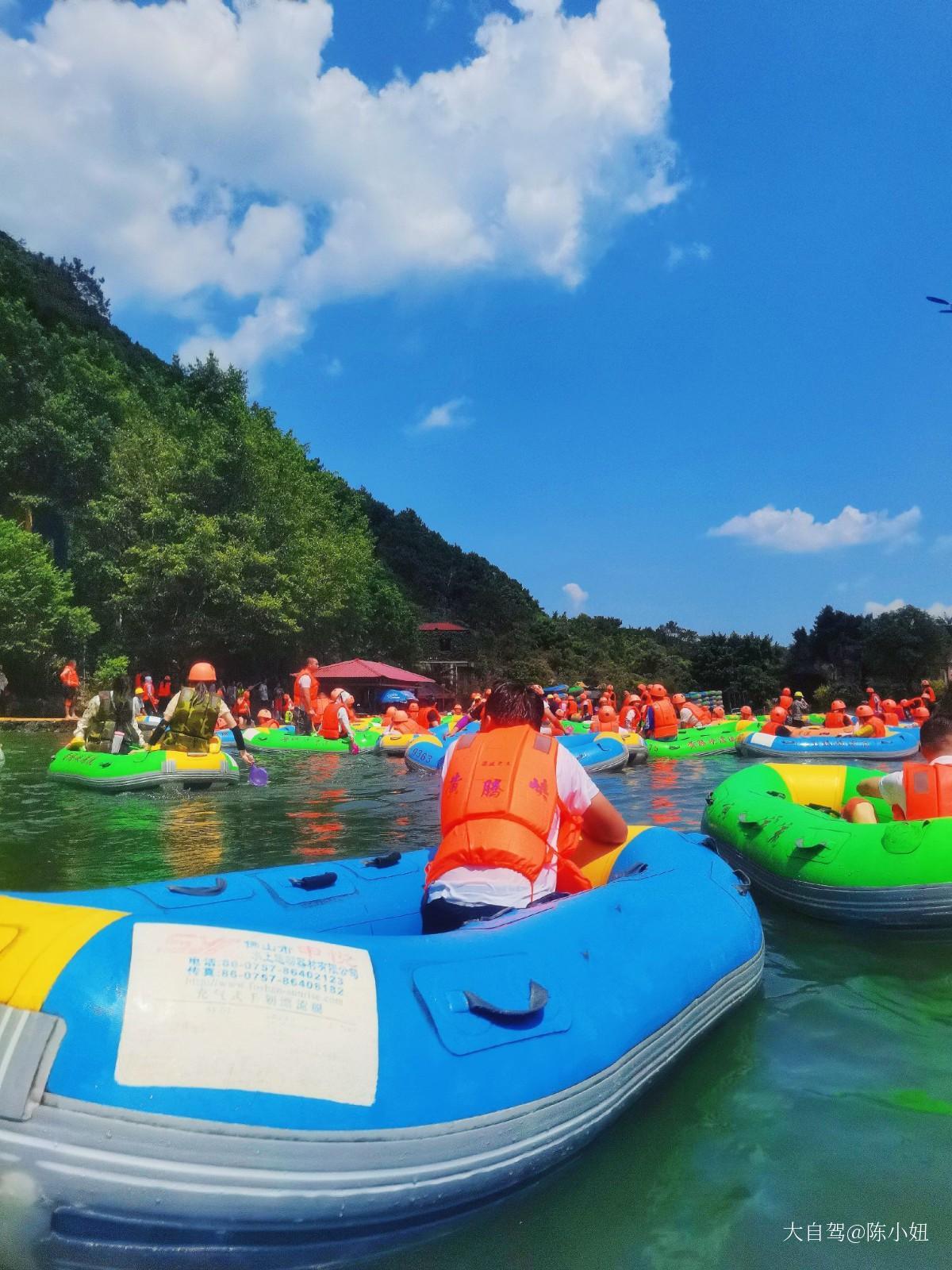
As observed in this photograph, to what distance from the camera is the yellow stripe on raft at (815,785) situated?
20.5ft

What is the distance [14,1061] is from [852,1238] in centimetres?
194

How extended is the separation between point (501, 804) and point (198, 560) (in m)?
23.4

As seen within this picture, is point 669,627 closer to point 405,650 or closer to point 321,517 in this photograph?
point 405,650

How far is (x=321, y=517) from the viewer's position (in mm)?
32656

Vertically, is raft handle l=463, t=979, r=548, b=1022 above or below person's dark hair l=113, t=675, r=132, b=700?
below

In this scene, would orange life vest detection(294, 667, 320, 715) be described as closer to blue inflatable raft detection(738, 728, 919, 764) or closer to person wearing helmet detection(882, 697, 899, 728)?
blue inflatable raft detection(738, 728, 919, 764)

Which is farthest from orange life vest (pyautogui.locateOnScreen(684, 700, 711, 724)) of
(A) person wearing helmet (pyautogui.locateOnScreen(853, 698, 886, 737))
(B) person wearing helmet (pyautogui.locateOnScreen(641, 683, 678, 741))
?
(A) person wearing helmet (pyautogui.locateOnScreen(853, 698, 886, 737))

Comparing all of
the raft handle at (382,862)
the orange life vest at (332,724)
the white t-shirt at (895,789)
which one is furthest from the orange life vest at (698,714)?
the raft handle at (382,862)

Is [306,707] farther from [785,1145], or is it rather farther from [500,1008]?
[500,1008]

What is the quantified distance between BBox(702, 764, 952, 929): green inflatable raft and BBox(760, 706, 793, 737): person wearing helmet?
30.9 ft

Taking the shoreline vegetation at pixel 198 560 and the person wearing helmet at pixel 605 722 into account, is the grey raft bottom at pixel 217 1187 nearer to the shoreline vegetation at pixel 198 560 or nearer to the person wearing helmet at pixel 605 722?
the person wearing helmet at pixel 605 722

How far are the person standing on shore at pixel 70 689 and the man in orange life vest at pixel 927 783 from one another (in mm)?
19897

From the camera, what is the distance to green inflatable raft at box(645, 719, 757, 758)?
578 inches

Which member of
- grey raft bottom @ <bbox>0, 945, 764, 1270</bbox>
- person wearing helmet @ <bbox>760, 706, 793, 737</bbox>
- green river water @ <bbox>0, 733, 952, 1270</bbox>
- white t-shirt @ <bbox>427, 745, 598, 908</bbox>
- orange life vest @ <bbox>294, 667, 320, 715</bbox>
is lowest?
green river water @ <bbox>0, 733, 952, 1270</bbox>
